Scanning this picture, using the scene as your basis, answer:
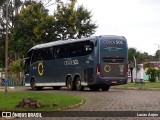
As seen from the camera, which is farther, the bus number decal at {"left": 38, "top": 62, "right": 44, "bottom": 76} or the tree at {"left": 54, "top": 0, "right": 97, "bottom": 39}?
the tree at {"left": 54, "top": 0, "right": 97, "bottom": 39}

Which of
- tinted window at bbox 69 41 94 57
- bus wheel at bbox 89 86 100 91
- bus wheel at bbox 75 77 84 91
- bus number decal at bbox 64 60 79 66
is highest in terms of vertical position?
tinted window at bbox 69 41 94 57

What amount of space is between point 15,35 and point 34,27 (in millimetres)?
2505

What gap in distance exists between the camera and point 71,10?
1853 inches

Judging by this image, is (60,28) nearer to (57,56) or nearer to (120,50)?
(57,56)

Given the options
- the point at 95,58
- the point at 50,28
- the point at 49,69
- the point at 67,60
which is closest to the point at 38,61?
the point at 49,69

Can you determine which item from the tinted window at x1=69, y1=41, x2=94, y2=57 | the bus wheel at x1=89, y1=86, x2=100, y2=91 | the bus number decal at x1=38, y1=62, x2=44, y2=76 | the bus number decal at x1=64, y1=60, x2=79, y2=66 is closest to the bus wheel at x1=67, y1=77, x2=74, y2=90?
the bus number decal at x1=64, y1=60, x2=79, y2=66

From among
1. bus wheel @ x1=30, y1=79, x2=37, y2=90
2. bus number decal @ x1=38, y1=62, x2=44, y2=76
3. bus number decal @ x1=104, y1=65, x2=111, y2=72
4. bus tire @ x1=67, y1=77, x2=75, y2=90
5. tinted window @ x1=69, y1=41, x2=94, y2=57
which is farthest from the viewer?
bus wheel @ x1=30, y1=79, x2=37, y2=90

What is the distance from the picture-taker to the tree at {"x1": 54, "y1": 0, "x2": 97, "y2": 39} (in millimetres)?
46531

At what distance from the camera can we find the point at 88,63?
2759cm

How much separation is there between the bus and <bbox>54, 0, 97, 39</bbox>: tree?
1431 centimetres

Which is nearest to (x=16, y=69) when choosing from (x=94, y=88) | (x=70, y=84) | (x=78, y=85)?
(x=70, y=84)

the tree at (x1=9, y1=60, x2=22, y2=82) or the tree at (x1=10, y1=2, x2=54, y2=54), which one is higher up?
the tree at (x1=10, y1=2, x2=54, y2=54)

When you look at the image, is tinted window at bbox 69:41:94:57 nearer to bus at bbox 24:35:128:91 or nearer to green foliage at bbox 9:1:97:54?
bus at bbox 24:35:128:91

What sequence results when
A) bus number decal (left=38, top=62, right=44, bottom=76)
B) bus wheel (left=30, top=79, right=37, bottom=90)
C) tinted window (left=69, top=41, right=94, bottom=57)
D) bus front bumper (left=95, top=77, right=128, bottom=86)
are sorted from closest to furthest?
1. bus front bumper (left=95, top=77, right=128, bottom=86)
2. tinted window (left=69, top=41, right=94, bottom=57)
3. bus number decal (left=38, top=62, right=44, bottom=76)
4. bus wheel (left=30, top=79, right=37, bottom=90)
